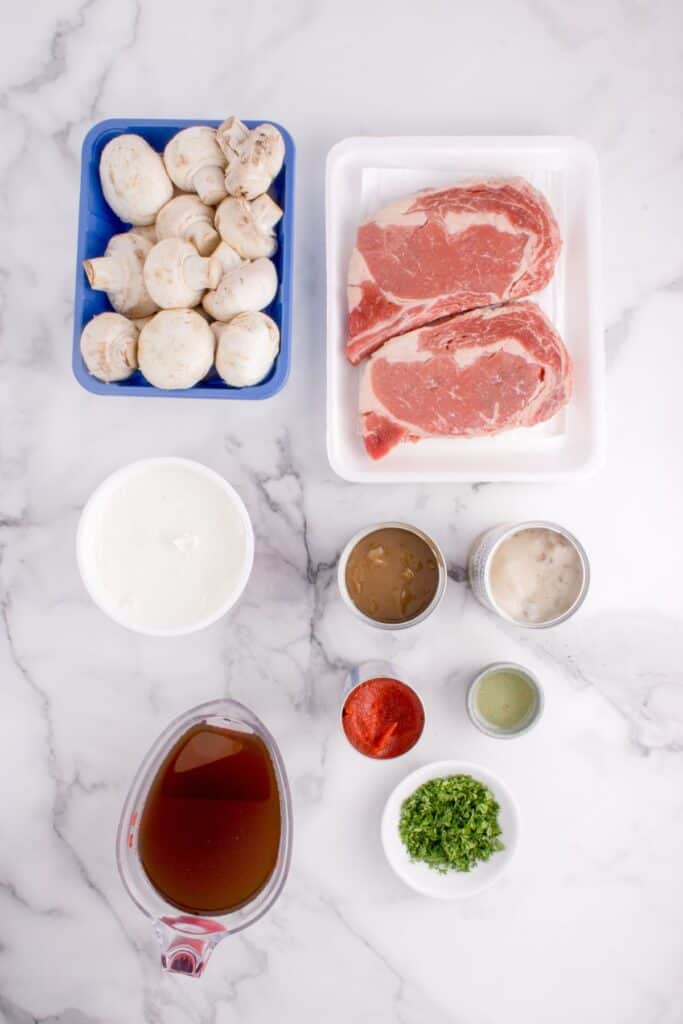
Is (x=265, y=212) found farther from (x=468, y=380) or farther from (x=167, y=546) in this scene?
(x=167, y=546)

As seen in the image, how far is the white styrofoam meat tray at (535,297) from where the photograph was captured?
148 cm

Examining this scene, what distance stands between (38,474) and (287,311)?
1.87 feet

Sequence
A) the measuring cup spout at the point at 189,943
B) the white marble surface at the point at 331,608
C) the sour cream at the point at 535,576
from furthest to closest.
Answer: the white marble surface at the point at 331,608, the sour cream at the point at 535,576, the measuring cup spout at the point at 189,943

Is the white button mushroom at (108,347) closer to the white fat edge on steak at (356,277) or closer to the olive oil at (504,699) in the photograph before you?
the white fat edge on steak at (356,277)

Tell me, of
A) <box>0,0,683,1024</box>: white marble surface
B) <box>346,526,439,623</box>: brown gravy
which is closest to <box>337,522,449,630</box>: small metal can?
<box>346,526,439,623</box>: brown gravy

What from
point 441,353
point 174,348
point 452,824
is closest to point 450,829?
point 452,824

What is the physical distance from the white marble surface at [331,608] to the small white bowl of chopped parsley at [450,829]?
68mm

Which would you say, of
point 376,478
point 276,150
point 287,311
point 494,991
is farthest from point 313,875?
point 276,150

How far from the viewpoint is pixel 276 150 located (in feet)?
4.49

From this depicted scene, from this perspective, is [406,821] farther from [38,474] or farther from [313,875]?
[38,474]

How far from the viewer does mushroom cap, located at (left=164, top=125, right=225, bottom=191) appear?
4.57 feet

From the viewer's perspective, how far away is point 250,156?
1352 mm

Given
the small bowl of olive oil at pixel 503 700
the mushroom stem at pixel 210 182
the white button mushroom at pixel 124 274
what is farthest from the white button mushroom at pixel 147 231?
the small bowl of olive oil at pixel 503 700

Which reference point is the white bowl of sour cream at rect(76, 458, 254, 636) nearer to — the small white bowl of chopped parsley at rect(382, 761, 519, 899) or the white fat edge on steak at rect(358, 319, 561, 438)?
the white fat edge on steak at rect(358, 319, 561, 438)
